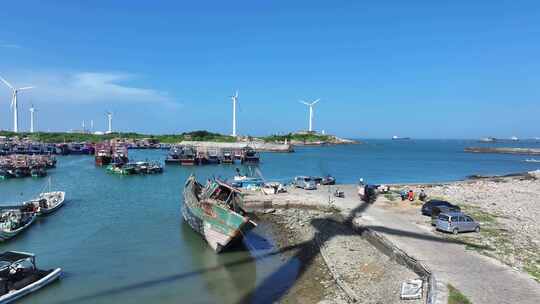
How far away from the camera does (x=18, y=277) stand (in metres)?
20.1

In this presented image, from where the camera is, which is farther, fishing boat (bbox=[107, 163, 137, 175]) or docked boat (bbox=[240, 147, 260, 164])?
docked boat (bbox=[240, 147, 260, 164])

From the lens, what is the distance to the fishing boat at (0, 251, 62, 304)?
18953 millimetres

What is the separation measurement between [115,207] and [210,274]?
76.8 ft

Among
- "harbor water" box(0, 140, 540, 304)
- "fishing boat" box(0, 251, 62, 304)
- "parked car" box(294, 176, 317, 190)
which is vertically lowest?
"harbor water" box(0, 140, 540, 304)

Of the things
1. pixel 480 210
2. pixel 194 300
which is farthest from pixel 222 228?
pixel 480 210

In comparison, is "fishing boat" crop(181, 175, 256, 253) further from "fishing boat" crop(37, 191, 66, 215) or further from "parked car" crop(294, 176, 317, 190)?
"parked car" crop(294, 176, 317, 190)

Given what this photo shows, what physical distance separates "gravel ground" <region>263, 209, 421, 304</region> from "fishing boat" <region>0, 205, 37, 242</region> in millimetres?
18035

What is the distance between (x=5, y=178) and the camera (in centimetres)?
6581

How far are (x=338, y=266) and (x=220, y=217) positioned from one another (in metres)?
7.80

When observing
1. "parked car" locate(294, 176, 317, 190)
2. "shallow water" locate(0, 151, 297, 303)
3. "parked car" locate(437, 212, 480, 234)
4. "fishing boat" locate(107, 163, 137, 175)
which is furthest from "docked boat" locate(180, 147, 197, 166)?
"parked car" locate(437, 212, 480, 234)

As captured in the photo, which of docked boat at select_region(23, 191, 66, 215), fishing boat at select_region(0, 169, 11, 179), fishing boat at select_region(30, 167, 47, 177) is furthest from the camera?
fishing boat at select_region(30, 167, 47, 177)

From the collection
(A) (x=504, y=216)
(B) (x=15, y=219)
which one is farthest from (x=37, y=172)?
(A) (x=504, y=216)

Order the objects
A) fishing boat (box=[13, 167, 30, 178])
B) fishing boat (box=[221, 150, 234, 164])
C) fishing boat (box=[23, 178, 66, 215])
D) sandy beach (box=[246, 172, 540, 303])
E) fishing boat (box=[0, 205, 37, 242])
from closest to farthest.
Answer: sandy beach (box=[246, 172, 540, 303]) → fishing boat (box=[0, 205, 37, 242]) → fishing boat (box=[23, 178, 66, 215]) → fishing boat (box=[13, 167, 30, 178]) → fishing boat (box=[221, 150, 234, 164])

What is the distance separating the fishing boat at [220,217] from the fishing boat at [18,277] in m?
8.68
